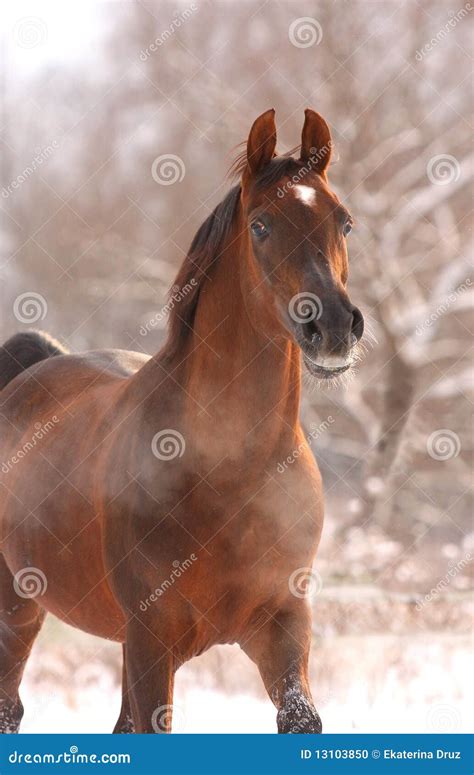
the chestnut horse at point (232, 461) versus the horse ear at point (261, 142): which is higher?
the horse ear at point (261, 142)

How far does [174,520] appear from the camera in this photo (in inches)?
115

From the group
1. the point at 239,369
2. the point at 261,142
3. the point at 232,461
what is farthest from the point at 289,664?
the point at 261,142

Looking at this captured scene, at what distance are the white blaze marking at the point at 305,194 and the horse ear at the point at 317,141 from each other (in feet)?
0.66

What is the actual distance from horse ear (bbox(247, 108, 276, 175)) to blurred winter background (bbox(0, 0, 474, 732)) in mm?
5021

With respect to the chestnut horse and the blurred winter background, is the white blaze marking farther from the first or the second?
the blurred winter background

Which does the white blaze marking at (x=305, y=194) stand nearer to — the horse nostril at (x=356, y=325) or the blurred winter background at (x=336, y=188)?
the horse nostril at (x=356, y=325)

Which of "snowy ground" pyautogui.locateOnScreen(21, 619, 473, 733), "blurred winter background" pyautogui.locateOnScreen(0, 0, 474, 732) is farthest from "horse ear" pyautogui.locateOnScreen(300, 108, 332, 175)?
"blurred winter background" pyautogui.locateOnScreen(0, 0, 474, 732)

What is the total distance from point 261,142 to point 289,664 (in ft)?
4.96

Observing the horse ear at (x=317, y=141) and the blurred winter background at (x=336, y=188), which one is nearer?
the horse ear at (x=317, y=141)

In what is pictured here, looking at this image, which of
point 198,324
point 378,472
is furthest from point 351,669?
point 198,324

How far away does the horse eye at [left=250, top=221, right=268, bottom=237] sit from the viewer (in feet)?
9.20

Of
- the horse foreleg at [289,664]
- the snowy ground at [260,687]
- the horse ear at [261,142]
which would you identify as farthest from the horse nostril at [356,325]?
the snowy ground at [260,687]

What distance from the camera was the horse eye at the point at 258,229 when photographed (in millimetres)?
→ 2805

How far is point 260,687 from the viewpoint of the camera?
5.99 m
